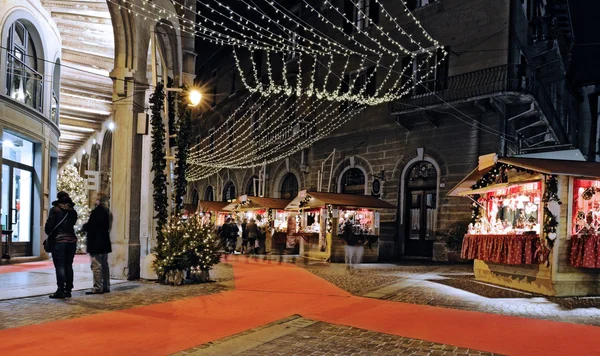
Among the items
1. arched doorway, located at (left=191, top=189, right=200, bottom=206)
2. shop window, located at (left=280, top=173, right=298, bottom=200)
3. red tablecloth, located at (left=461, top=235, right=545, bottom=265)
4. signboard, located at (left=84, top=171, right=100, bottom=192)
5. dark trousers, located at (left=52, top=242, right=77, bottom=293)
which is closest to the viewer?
dark trousers, located at (left=52, top=242, right=77, bottom=293)

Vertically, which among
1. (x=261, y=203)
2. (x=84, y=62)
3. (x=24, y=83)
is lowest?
(x=261, y=203)

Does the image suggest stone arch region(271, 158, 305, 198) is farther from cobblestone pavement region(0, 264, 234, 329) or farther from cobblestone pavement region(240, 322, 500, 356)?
cobblestone pavement region(240, 322, 500, 356)

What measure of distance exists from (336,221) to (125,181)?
9644 millimetres

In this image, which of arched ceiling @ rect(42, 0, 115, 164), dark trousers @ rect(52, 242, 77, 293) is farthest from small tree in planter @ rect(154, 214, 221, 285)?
arched ceiling @ rect(42, 0, 115, 164)

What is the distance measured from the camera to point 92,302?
8477 millimetres

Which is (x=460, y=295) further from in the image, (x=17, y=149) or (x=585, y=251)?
(x=17, y=149)

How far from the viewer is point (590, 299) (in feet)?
33.0

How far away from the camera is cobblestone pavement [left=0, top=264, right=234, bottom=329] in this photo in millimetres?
7203

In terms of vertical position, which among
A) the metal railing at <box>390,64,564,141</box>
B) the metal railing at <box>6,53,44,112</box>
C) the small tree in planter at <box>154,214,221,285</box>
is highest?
the metal railing at <box>390,64,564,141</box>

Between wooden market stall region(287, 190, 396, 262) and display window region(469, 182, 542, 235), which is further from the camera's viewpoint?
wooden market stall region(287, 190, 396, 262)

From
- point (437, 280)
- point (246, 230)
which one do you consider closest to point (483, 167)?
point (437, 280)

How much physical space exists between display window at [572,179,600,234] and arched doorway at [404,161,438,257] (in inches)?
427

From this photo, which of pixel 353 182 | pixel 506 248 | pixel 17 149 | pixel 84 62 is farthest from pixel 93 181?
pixel 506 248

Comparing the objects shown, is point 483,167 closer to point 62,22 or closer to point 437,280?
point 437,280
